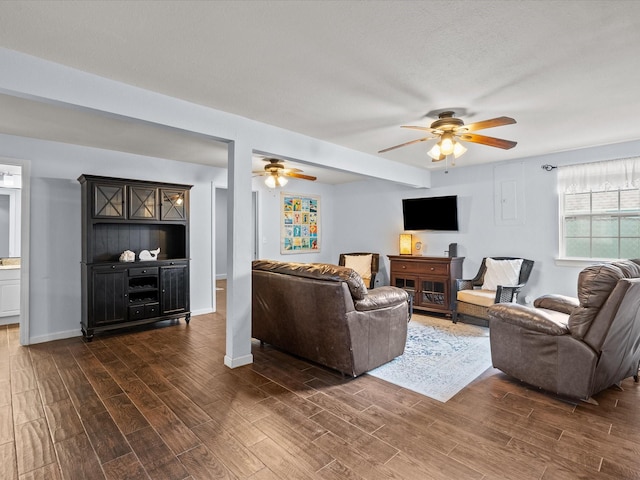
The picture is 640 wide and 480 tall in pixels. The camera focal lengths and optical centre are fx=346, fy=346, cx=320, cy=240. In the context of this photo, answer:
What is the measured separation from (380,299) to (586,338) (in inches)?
61.6

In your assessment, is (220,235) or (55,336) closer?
(55,336)

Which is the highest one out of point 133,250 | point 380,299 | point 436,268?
point 133,250

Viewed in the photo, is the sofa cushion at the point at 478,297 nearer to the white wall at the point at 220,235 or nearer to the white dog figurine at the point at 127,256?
the white dog figurine at the point at 127,256

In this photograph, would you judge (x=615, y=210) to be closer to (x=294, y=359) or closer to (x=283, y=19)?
(x=294, y=359)

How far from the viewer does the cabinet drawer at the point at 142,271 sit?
4520 mm

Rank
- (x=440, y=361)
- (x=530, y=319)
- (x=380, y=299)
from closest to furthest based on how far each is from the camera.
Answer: (x=530, y=319) < (x=380, y=299) < (x=440, y=361)

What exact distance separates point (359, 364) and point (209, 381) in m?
1.32

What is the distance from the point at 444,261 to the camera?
5406mm

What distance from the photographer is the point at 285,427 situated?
2.30 m

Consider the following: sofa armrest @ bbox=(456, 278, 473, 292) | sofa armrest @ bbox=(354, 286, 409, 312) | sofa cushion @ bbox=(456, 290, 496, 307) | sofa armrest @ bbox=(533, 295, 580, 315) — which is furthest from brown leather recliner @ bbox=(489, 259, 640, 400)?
sofa armrest @ bbox=(456, 278, 473, 292)

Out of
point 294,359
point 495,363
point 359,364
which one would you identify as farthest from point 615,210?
point 294,359

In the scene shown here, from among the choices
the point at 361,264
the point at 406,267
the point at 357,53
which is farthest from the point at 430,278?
the point at 357,53

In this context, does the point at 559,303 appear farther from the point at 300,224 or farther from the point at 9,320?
the point at 9,320

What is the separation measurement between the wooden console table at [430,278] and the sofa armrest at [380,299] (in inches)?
85.6
